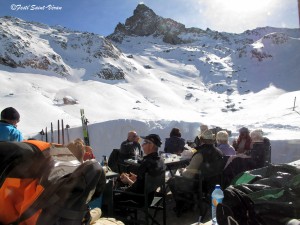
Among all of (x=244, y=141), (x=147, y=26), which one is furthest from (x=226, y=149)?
(x=147, y=26)

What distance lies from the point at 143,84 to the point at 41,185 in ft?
204

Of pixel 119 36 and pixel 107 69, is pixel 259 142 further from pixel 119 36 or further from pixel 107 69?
pixel 119 36

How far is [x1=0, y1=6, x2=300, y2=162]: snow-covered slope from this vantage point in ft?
83.0

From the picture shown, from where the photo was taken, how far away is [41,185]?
182 cm

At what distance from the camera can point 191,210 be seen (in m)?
5.38

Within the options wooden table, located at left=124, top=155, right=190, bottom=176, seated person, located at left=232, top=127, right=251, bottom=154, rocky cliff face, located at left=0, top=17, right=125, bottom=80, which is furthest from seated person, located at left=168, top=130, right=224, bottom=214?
rocky cliff face, located at left=0, top=17, right=125, bottom=80

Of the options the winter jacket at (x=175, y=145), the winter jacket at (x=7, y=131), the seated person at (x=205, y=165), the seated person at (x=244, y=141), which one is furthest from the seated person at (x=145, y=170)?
the winter jacket at (x=175, y=145)

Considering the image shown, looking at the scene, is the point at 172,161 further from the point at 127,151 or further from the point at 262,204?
the point at 262,204

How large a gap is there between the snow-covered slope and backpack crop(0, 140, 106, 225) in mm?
8500

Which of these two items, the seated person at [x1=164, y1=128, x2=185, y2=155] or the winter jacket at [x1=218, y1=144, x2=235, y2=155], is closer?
the winter jacket at [x1=218, y1=144, x2=235, y2=155]

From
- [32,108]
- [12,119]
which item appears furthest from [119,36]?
[12,119]

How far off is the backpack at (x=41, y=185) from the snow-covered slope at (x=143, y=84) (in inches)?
335

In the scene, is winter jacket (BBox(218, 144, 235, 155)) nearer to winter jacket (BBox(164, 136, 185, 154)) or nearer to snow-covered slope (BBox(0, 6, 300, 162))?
winter jacket (BBox(164, 136, 185, 154))

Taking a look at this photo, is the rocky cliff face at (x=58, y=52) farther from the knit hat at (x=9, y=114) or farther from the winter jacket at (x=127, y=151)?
the knit hat at (x=9, y=114)
